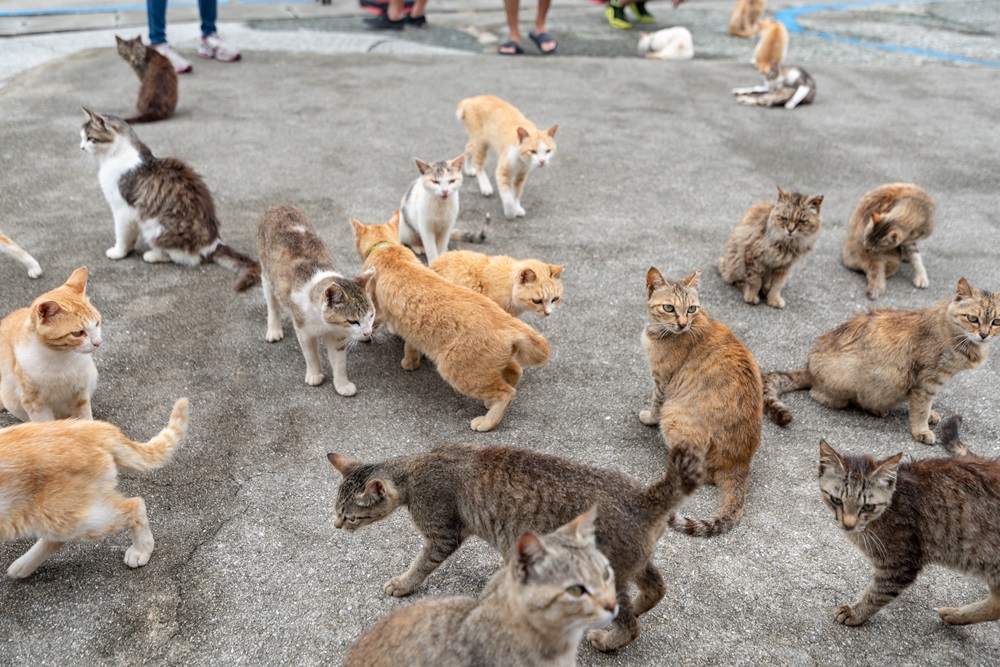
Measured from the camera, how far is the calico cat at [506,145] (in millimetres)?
5969

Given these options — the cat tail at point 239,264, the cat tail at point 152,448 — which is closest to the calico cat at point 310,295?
the cat tail at point 239,264

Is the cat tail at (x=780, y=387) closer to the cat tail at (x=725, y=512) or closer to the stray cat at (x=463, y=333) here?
the cat tail at (x=725, y=512)

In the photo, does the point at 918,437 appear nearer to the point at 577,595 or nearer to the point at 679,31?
the point at 577,595

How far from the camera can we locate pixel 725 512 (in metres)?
3.20

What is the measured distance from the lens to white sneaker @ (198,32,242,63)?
31.7ft

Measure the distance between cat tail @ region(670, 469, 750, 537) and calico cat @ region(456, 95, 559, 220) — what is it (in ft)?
11.5

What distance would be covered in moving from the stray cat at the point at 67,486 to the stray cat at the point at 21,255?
8.21ft

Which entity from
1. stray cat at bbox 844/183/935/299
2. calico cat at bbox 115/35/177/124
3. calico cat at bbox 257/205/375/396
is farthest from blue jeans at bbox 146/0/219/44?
stray cat at bbox 844/183/935/299

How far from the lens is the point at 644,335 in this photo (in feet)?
13.2

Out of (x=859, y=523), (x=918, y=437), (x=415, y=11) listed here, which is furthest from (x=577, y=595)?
(x=415, y=11)

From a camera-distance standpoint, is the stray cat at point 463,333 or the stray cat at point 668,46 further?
the stray cat at point 668,46

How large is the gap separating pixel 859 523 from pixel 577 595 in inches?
55.2

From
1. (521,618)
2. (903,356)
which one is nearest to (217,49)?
(903,356)

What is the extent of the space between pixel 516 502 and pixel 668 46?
1026cm
